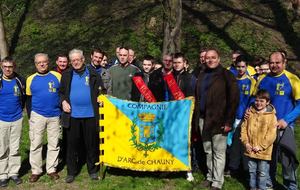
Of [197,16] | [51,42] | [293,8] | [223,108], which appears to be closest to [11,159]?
[223,108]

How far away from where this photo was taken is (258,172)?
6527mm

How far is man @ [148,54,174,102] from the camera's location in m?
7.20

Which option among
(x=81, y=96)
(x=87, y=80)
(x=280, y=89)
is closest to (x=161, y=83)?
(x=87, y=80)

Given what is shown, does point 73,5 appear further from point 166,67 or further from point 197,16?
point 166,67

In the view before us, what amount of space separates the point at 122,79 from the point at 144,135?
121 cm

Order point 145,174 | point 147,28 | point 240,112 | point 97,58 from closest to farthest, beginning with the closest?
1. point 240,112
2. point 145,174
3. point 97,58
4. point 147,28

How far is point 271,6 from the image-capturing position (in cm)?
1856

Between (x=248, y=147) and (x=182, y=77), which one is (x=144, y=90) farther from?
(x=248, y=147)

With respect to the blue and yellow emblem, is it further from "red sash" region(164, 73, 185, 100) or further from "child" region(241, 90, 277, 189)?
"child" region(241, 90, 277, 189)

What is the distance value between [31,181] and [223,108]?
12.2 ft

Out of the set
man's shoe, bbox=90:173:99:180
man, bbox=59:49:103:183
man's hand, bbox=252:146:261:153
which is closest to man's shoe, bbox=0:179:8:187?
man, bbox=59:49:103:183

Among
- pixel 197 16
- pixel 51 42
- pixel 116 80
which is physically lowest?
pixel 116 80

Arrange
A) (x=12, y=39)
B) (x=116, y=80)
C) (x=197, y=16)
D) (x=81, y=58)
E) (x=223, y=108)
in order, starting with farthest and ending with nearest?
(x=12, y=39) → (x=197, y=16) → (x=116, y=80) → (x=81, y=58) → (x=223, y=108)

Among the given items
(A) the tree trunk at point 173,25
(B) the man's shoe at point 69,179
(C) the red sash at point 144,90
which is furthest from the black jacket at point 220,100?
(A) the tree trunk at point 173,25
